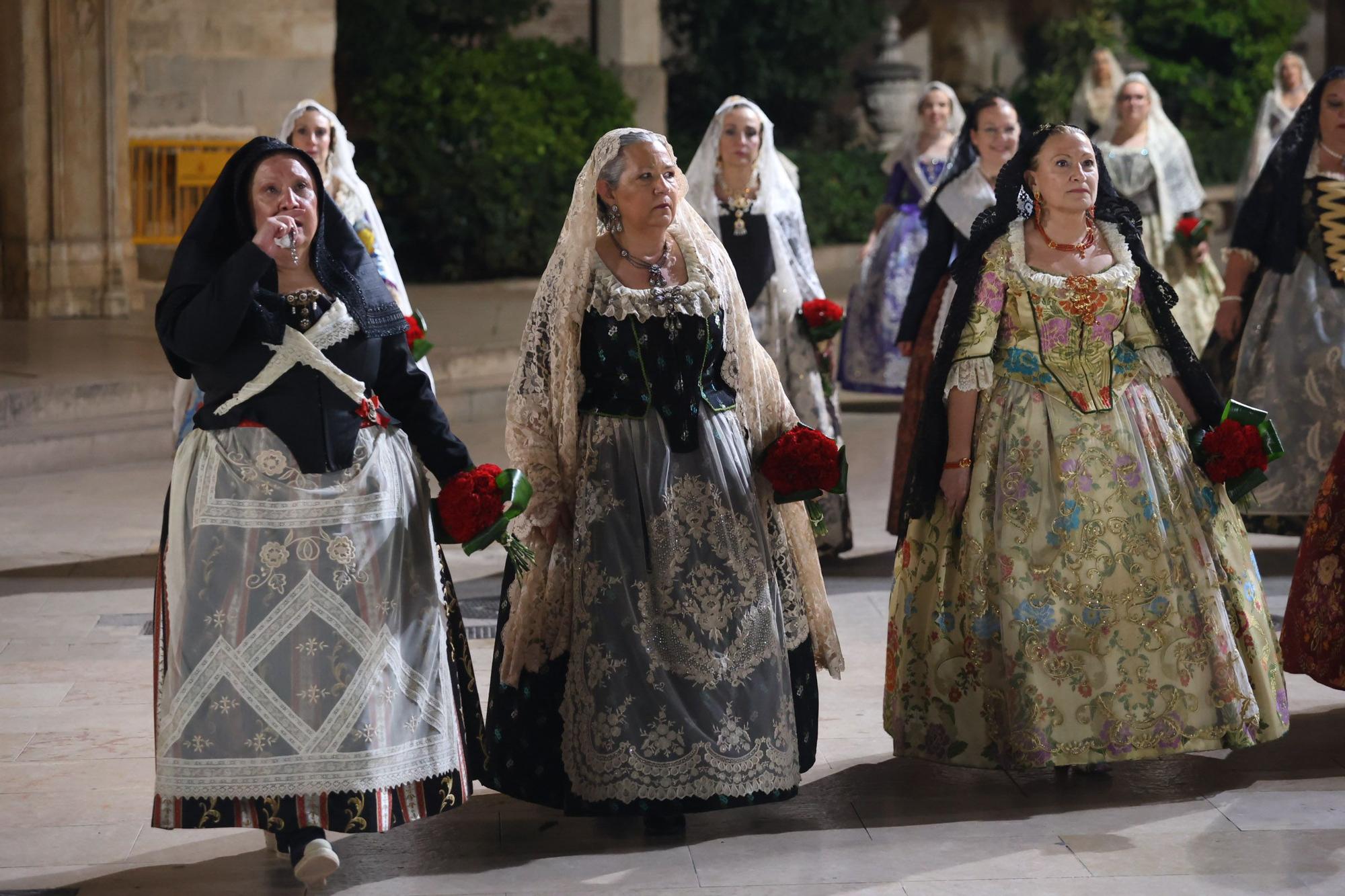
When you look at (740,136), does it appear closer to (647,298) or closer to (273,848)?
(647,298)

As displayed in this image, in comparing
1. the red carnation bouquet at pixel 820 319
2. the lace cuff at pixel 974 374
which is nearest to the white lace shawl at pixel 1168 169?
the red carnation bouquet at pixel 820 319

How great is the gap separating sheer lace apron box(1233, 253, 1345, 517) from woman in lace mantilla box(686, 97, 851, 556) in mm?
1665

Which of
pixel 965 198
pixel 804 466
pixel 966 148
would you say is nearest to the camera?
pixel 804 466

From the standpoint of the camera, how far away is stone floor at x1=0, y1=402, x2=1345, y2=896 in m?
4.36

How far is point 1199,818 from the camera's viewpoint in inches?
188

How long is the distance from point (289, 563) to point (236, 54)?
403 inches

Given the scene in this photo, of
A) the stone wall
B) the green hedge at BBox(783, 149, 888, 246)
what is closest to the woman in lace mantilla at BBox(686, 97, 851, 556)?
the stone wall

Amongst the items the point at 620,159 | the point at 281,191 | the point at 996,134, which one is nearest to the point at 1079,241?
the point at 620,159

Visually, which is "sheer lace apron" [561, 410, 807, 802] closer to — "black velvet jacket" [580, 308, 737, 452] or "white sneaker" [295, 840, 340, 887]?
"black velvet jacket" [580, 308, 737, 452]

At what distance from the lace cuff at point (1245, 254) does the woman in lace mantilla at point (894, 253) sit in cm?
273

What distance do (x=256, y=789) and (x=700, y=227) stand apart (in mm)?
1737

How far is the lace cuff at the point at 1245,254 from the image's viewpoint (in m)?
7.50

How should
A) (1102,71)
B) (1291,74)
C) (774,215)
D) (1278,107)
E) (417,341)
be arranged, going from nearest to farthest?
(417,341) → (774,215) → (1278,107) → (1291,74) → (1102,71)

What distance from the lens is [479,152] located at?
1653cm
